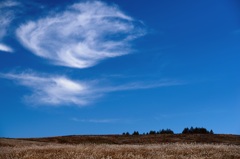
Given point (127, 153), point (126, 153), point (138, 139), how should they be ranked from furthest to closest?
point (138, 139) → point (127, 153) → point (126, 153)

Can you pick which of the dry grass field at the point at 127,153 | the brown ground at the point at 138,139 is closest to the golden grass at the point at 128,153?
the dry grass field at the point at 127,153

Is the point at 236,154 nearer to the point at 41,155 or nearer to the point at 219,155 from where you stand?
the point at 219,155

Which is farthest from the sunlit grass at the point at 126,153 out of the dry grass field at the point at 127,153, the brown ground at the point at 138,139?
the brown ground at the point at 138,139

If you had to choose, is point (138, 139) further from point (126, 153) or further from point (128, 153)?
point (126, 153)

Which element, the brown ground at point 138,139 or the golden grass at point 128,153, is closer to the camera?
the golden grass at point 128,153

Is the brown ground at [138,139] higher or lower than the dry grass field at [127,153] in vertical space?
higher

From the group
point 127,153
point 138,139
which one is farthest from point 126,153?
point 138,139

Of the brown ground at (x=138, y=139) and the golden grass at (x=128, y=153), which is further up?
the brown ground at (x=138, y=139)

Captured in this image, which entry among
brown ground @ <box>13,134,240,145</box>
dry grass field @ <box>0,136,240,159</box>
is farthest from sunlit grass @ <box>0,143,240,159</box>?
brown ground @ <box>13,134,240,145</box>

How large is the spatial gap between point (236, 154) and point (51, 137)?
26702mm

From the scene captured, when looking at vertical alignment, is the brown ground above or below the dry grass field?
above

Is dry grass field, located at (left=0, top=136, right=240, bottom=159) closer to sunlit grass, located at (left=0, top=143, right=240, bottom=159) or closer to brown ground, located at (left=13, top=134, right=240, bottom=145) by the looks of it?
sunlit grass, located at (left=0, top=143, right=240, bottom=159)

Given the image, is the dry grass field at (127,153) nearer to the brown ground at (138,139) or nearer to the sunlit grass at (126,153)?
the sunlit grass at (126,153)

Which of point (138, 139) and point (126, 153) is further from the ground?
point (138, 139)
